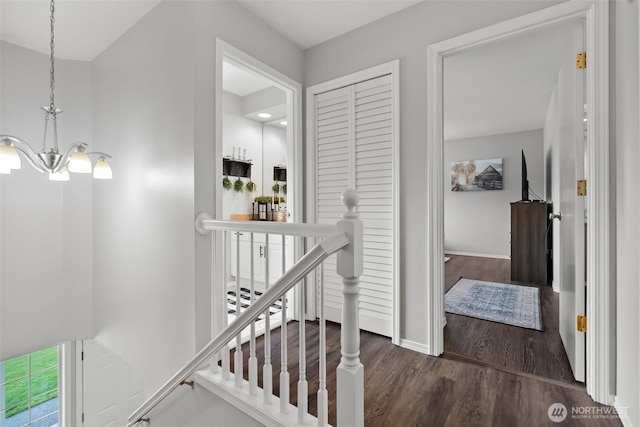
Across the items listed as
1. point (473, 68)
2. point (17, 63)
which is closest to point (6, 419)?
point (17, 63)

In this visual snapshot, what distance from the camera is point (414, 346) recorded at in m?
2.25

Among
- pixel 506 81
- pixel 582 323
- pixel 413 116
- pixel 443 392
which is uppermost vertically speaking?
pixel 506 81

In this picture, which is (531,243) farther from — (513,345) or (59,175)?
(59,175)

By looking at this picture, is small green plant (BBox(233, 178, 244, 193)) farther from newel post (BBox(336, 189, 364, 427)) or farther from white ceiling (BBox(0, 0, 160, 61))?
newel post (BBox(336, 189, 364, 427))

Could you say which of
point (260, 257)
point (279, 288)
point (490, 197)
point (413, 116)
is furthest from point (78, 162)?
point (490, 197)

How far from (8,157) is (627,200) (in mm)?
2966

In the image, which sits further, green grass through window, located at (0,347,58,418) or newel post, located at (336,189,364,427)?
green grass through window, located at (0,347,58,418)

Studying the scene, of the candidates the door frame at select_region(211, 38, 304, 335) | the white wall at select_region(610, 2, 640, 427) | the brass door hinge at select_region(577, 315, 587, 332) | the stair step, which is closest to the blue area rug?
the brass door hinge at select_region(577, 315, 587, 332)

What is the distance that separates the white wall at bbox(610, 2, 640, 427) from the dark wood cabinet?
9.30 ft

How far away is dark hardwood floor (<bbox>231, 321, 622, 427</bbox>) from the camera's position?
1.52 meters

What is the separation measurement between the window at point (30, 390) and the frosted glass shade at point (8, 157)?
8.88ft

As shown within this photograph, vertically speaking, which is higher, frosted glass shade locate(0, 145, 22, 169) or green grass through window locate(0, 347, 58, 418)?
frosted glass shade locate(0, 145, 22, 169)

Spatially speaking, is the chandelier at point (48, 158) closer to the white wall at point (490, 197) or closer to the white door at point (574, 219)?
the white door at point (574, 219)

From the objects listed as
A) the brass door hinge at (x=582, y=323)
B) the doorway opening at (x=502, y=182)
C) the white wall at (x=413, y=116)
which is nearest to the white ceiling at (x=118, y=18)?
the white wall at (x=413, y=116)
